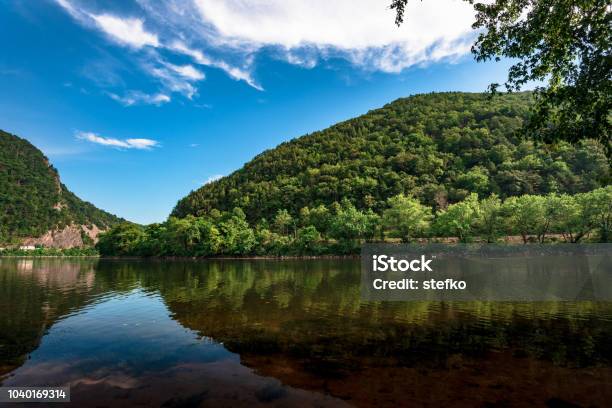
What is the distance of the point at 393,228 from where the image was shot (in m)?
98.9

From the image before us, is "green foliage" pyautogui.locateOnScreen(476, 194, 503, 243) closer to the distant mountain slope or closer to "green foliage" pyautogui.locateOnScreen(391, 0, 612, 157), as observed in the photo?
the distant mountain slope

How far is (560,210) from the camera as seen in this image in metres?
66.7

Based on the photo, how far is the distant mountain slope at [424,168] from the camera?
121 meters

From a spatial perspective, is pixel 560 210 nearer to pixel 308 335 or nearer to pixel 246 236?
pixel 308 335

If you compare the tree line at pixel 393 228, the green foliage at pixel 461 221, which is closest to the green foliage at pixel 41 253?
the tree line at pixel 393 228

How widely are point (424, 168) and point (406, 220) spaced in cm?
6151

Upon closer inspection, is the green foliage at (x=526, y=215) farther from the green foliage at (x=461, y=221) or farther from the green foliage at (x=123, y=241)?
the green foliage at (x=123, y=241)

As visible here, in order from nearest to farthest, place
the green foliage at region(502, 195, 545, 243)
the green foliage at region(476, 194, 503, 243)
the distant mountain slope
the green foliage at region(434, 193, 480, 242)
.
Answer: the green foliage at region(502, 195, 545, 243), the green foliage at region(476, 194, 503, 243), the green foliage at region(434, 193, 480, 242), the distant mountain slope

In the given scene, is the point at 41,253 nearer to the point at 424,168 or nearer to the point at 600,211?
the point at 424,168

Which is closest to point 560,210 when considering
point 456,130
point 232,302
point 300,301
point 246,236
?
point 300,301

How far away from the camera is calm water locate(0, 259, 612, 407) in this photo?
1088cm

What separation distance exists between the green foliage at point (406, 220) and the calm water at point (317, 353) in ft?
221

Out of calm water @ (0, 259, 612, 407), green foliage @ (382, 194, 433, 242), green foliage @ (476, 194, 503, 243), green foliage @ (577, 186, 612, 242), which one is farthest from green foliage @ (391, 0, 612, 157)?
green foliage @ (382, 194, 433, 242)

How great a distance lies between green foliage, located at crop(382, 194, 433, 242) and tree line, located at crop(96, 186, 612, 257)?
0.26 m
